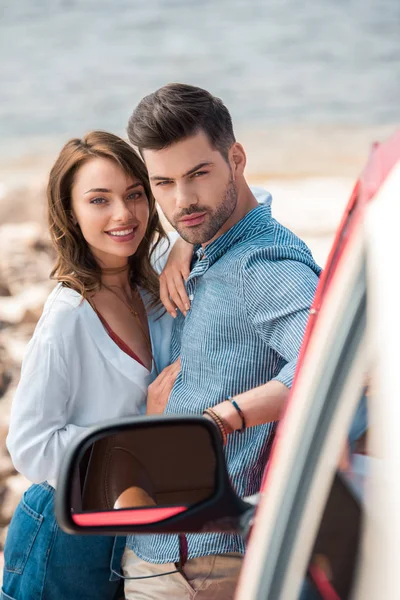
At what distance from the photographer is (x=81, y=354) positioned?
89.4 inches

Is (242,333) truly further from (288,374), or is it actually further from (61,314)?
(61,314)

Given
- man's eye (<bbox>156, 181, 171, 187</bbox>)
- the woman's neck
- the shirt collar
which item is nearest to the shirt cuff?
the shirt collar

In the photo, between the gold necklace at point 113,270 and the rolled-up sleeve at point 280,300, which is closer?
the rolled-up sleeve at point 280,300

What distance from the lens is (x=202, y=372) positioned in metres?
2.08

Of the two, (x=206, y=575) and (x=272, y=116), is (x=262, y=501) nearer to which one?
(x=206, y=575)

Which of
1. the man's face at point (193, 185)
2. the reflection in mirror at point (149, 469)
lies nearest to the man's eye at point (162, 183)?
the man's face at point (193, 185)

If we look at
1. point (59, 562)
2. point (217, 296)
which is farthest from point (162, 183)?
point (59, 562)

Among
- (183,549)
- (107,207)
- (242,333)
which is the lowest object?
(183,549)

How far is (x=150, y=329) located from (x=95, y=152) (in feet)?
1.64

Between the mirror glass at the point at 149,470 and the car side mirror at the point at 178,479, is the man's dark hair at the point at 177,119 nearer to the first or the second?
the mirror glass at the point at 149,470

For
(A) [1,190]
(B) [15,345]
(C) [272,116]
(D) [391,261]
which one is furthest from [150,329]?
(C) [272,116]

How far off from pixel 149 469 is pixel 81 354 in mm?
792

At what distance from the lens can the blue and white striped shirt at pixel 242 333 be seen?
6.35ft

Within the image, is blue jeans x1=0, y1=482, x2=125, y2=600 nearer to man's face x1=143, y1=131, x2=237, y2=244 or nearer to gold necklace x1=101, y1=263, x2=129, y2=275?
gold necklace x1=101, y1=263, x2=129, y2=275
